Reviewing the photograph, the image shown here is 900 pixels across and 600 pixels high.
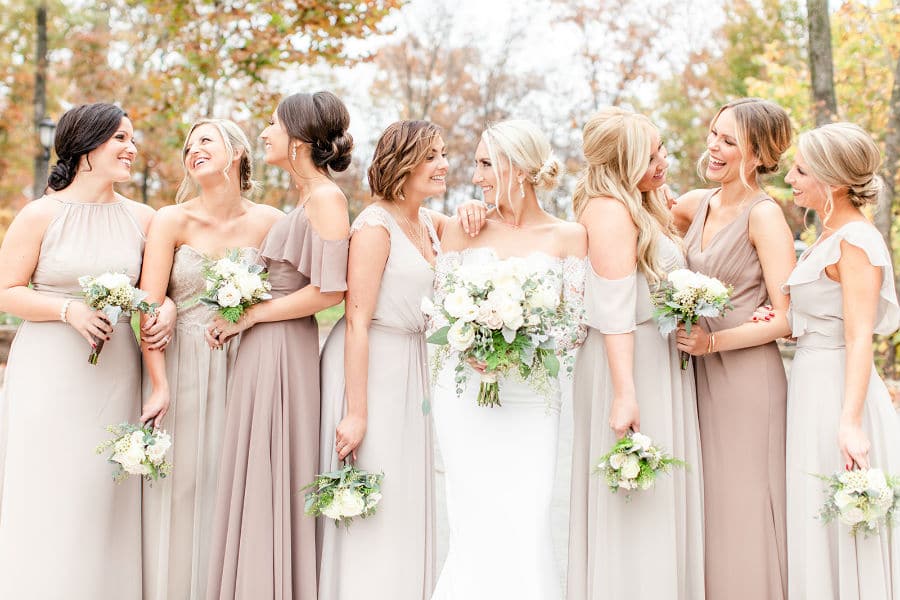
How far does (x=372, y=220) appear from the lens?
14.3 feet

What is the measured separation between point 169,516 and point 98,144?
2.05 meters

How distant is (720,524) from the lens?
4.27m

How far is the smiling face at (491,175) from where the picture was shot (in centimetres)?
435

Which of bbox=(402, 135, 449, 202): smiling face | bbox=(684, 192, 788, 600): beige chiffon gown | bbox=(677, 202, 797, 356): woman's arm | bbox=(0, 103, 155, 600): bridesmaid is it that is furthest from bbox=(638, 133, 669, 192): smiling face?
bbox=(0, 103, 155, 600): bridesmaid

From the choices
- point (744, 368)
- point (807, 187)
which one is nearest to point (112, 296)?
point (744, 368)

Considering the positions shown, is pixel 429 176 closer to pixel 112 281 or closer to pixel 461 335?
pixel 461 335

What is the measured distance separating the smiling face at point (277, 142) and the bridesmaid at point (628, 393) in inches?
62.2

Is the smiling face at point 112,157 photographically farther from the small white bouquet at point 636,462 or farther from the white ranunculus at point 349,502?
the small white bouquet at point 636,462

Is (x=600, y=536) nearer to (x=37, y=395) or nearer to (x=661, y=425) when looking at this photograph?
(x=661, y=425)

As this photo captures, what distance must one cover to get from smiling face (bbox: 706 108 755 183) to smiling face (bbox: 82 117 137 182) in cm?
313

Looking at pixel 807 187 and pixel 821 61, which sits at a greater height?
pixel 821 61

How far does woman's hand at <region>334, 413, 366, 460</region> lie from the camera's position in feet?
14.2

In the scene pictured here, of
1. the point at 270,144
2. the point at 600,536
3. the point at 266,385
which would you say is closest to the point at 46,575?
the point at 266,385

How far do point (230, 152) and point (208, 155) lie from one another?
118 millimetres
